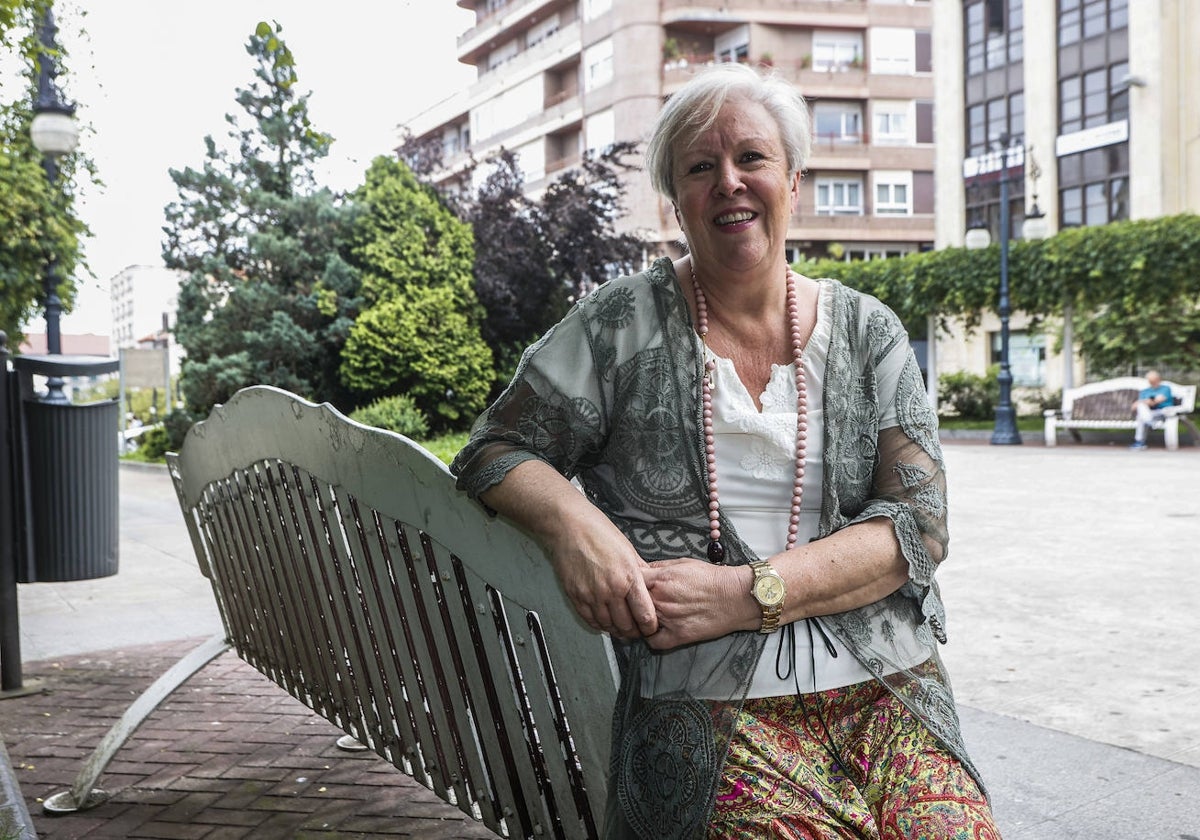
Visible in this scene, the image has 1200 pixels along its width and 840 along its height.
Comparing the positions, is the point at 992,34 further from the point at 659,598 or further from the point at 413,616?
the point at 659,598

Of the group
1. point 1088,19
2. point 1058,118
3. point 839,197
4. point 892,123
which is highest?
point 892,123

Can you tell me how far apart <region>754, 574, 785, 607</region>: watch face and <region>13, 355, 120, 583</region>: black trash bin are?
13.1ft

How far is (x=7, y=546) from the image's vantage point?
478 centimetres

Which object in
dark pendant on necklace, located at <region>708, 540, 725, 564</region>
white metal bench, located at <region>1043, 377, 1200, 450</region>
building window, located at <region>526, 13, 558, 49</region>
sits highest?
building window, located at <region>526, 13, 558, 49</region>

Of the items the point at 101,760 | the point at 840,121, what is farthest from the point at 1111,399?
the point at 840,121

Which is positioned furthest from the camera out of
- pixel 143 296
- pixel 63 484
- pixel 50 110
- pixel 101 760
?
pixel 143 296

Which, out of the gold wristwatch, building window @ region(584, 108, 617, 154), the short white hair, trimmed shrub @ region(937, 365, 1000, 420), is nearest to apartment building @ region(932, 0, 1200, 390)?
trimmed shrub @ region(937, 365, 1000, 420)

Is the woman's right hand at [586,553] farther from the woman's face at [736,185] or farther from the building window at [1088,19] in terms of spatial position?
the building window at [1088,19]

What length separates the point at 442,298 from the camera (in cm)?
2164

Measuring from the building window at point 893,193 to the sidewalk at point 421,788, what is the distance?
45009 mm

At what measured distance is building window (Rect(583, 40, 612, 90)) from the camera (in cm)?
5222

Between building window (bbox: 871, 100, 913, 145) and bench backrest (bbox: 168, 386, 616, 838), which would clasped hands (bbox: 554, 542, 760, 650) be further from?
building window (bbox: 871, 100, 913, 145)

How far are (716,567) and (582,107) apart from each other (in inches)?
2134

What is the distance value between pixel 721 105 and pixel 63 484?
3.94 meters
